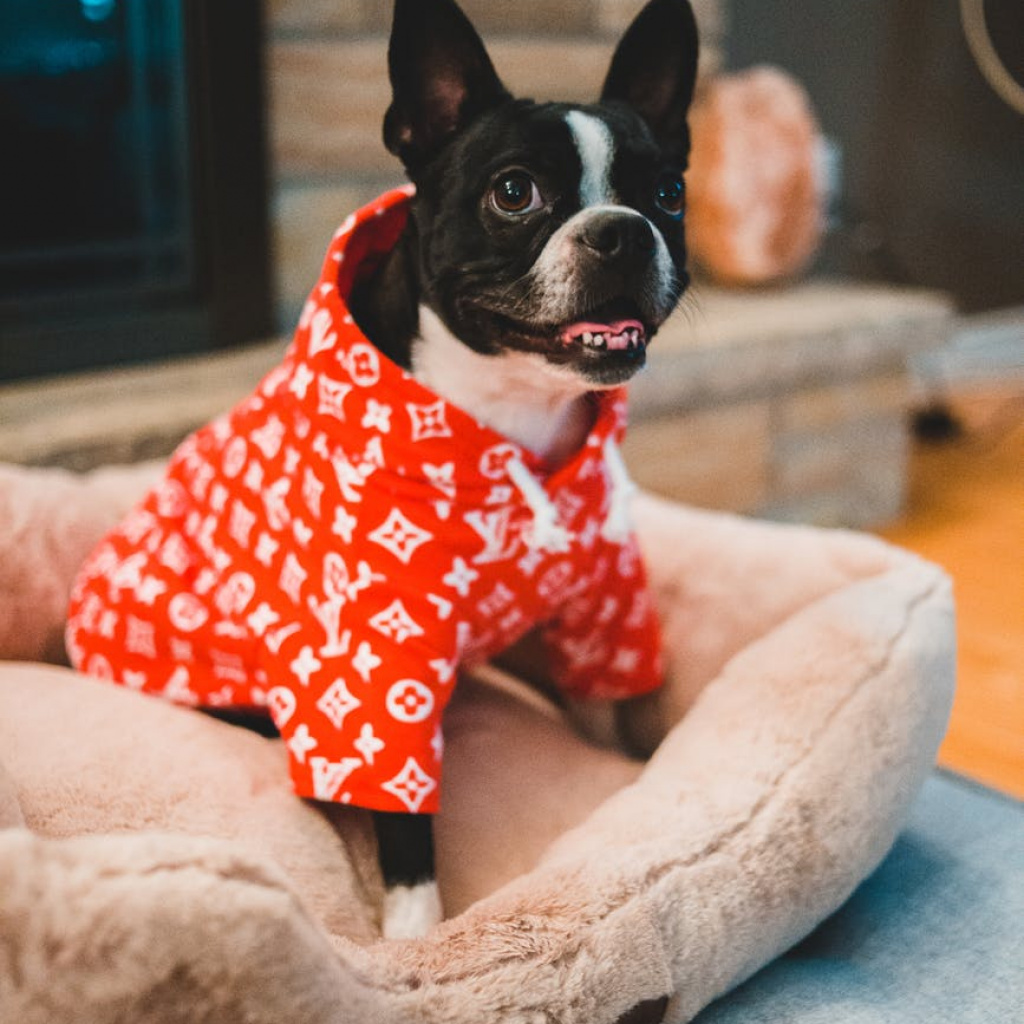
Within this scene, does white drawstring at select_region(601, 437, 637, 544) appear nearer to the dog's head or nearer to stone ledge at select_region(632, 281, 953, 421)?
the dog's head

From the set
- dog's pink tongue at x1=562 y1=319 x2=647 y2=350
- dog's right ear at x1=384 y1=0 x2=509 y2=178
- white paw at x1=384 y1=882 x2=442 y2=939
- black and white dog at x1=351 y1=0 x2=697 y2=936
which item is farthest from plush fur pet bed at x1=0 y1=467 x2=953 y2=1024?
dog's right ear at x1=384 y1=0 x2=509 y2=178

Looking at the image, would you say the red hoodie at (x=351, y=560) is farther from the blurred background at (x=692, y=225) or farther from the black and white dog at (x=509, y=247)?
the blurred background at (x=692, y=225)

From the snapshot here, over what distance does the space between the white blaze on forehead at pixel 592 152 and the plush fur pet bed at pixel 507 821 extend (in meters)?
0.42

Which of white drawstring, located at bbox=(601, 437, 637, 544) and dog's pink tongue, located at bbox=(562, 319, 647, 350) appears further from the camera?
white drawstring, located at bbox=(601, 437, 637, 544)

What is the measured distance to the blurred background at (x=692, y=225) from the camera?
177 centimetres

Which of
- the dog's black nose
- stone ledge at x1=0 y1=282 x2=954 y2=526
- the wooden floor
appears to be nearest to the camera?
the dog's black nose

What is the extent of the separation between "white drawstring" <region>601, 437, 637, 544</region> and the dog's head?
169mm

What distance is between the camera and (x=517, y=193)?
3.14 ft

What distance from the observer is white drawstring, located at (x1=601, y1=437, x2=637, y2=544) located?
1117mm

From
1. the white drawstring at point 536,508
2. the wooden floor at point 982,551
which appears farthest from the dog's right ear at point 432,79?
the wooden floor at point 982,551

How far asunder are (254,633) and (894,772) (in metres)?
0.54

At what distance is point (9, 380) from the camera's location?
1753 millimetres

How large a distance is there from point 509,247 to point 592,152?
0.10m

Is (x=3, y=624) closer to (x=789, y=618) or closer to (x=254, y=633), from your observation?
(x=254, y=633)
